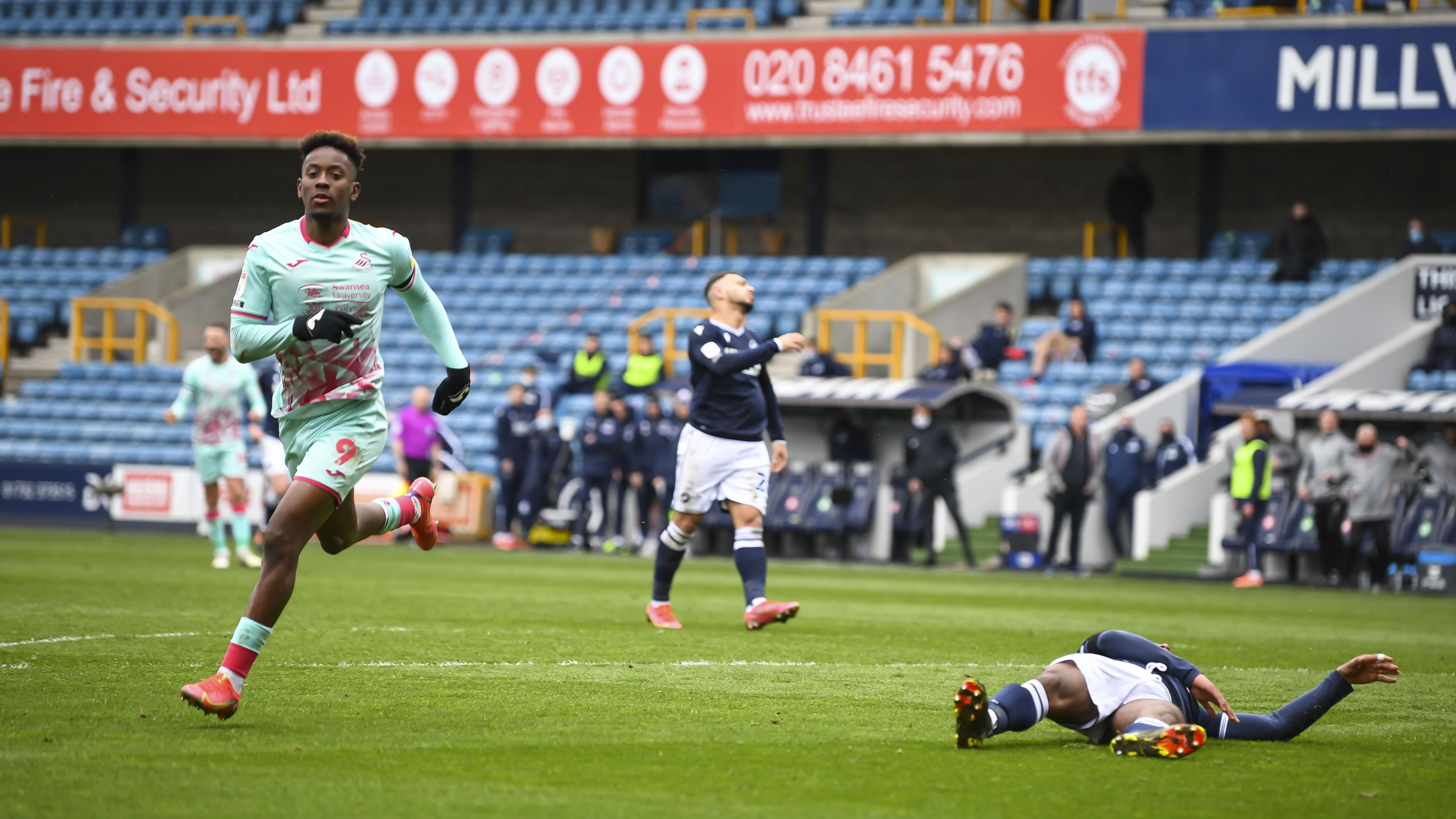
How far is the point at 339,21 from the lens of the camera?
1298 inches

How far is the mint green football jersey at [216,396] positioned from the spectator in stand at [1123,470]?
11.0 m

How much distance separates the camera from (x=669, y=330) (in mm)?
27109

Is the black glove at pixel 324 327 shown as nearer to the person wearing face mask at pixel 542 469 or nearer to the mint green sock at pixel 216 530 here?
the mint green sock at pixel 216 530

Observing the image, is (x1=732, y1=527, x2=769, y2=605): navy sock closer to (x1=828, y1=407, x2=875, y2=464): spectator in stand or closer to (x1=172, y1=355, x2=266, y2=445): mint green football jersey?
(x1=172, y1=355, x2=266, y2=445): mint green football jersey

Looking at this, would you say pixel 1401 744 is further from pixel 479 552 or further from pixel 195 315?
pixel 195 315

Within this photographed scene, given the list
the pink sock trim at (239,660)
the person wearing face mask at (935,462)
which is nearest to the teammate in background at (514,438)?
the person wearing face mask at (935,462)

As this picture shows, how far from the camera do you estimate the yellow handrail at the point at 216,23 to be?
32.7 m

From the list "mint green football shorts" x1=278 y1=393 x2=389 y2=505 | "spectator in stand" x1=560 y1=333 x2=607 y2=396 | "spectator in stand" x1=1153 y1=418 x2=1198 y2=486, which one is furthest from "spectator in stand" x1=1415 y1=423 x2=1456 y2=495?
"mint green football shorts" x1=278 y1=393 x2=389 y2=505

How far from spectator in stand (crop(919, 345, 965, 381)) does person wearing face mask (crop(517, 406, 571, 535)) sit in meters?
5.26

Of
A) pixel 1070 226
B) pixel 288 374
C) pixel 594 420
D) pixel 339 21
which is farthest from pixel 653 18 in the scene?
pixel 288 374

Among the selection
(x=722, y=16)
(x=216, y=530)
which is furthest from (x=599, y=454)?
(x=722, y=16)

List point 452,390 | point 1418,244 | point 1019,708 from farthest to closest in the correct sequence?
point 1418,244, point 452,390, point 1019,708

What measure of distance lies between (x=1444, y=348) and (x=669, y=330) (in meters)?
11.6

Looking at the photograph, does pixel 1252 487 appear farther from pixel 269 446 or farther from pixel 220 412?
pixel 220 412
